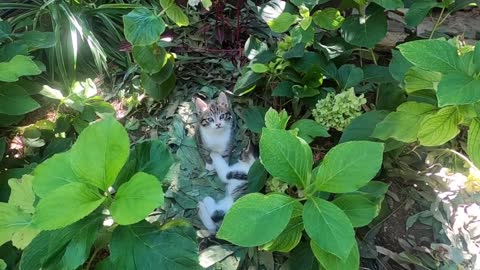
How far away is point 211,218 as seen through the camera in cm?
125

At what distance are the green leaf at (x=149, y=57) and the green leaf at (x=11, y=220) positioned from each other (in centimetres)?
57

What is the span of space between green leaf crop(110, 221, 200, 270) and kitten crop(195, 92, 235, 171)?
41 centimetres

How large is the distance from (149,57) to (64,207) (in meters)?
0.66

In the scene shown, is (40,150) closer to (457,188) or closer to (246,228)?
(246,228)

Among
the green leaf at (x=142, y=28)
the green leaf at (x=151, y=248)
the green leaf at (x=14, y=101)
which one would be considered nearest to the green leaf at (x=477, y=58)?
the green leaf at (x=151, y=248)

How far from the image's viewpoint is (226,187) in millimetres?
1309

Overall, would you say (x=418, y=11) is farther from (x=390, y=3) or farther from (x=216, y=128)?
(x=216, y=128)

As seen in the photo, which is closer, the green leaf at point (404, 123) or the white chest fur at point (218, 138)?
the green leaf at point (404, 123)

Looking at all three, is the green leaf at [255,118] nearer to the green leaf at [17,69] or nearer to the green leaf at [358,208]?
the green leaf at [358,208]

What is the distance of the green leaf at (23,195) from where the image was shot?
1.00 m

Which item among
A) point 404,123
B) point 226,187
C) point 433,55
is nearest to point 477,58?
point 433,55

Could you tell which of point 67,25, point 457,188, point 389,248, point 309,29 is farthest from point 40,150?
point 457,188

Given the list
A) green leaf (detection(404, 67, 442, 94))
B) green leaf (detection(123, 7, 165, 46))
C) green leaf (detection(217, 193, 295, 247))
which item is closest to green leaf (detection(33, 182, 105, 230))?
green leaf (detection(217, 193, 295, 247))

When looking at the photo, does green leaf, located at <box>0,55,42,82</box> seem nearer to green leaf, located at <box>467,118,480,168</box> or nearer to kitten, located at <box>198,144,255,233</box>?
kitten, located at <box>198,144,255,233</box>
